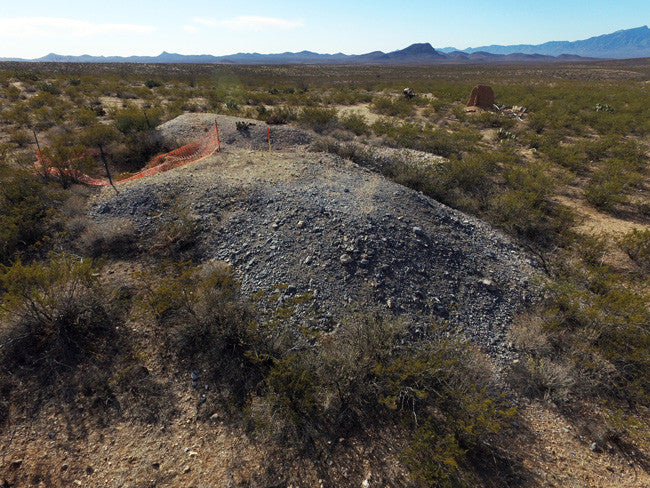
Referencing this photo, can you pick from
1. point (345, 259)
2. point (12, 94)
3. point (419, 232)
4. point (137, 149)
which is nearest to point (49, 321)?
point (345, 259)

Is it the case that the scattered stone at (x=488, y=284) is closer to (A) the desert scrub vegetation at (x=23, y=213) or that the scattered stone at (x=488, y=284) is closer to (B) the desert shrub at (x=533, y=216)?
(B) the desert shrub at (x=533, y=216)

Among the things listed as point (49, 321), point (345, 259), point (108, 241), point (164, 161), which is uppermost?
point (164, 161)

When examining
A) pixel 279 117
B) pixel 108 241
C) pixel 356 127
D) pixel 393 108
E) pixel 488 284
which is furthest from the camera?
pixel 393 108

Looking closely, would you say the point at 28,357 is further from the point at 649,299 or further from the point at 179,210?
the point at 649,299

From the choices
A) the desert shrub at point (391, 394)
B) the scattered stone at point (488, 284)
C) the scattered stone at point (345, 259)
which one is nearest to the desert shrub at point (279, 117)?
the scattered stone at point (345, 259)

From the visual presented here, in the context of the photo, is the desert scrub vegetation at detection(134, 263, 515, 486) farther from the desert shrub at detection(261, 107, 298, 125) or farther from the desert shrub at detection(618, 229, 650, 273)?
the desert shrub at detection(261, 107, 298, 125)

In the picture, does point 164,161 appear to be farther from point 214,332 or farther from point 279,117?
point 214,332
